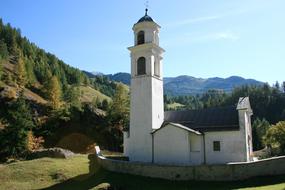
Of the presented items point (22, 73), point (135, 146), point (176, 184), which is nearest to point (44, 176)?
point (135, 146)

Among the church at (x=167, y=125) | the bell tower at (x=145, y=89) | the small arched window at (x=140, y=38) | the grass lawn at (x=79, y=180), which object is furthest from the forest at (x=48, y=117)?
the small arched window at (x=140, y=38)

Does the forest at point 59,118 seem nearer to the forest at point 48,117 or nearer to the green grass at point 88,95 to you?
the forest at point 48,117

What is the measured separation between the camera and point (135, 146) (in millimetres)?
38906

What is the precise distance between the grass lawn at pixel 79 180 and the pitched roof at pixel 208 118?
8.34m

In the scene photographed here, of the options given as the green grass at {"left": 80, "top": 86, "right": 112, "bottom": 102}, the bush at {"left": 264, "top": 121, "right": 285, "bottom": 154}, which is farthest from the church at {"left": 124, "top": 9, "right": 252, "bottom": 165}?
the green grass at {"left": 80, "top": 86, "right": 112, "bottom": 102}

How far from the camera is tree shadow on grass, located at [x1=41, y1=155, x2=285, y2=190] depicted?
2825cm

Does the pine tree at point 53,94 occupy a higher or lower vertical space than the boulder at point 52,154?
higher

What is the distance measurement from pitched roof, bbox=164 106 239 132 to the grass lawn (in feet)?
27.4

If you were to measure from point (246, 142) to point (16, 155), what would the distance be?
28777mm

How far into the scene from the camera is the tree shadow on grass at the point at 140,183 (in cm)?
2825

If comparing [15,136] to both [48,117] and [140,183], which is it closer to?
[140,183]

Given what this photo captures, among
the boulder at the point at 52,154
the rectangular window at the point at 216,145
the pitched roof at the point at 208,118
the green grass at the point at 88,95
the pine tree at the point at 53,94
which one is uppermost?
the green grass at the point at 88,95

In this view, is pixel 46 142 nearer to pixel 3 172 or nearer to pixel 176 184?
pixel 3 172

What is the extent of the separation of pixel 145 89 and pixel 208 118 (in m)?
7.41
